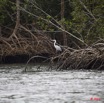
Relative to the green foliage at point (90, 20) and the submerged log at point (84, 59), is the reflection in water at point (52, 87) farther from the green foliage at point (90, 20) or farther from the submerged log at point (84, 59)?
the green foliage at point (90, 20)

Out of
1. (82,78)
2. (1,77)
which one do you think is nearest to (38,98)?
(82,78)

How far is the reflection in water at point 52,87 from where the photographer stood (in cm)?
1664

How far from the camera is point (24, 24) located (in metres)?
41.3

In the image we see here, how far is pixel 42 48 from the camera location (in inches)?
1469

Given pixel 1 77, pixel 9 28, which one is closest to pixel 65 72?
pixel 1 77

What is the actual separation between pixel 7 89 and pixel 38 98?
9.14 ft

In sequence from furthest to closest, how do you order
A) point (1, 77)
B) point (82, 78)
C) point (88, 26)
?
point (88, 26) < point (1, 77) < point (82, 78)

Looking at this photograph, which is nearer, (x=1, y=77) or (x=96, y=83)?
(x=96, y=83)

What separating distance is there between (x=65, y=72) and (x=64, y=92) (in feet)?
25.8

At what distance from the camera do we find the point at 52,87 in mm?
19641

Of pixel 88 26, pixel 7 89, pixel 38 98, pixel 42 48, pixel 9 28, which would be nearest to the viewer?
pixel 38 98

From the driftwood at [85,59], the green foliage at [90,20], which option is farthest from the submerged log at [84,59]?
the green foliage at [90,20]

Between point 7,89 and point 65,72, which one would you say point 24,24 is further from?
point 7,89

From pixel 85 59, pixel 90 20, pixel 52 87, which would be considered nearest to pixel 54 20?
pixel 90 20
